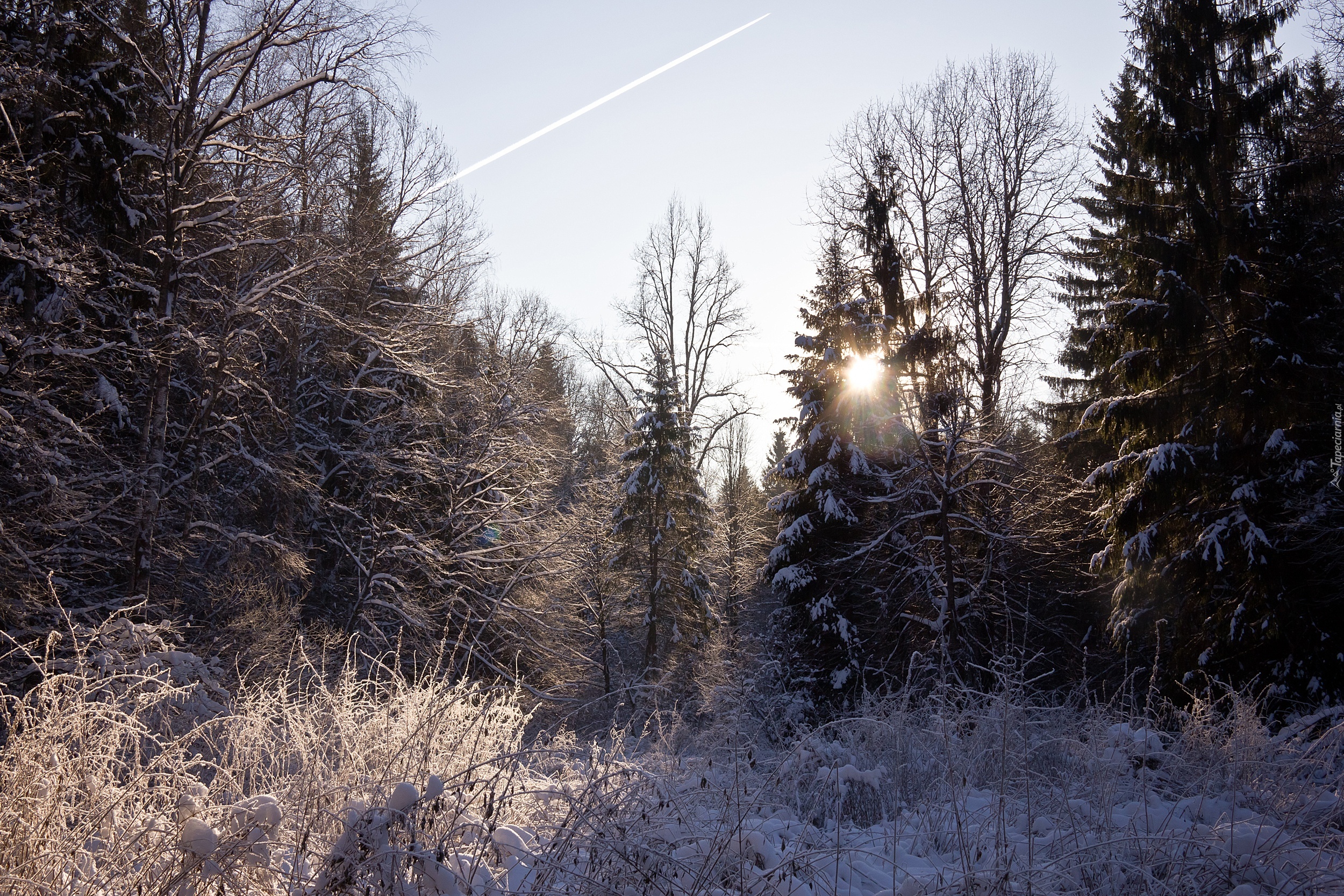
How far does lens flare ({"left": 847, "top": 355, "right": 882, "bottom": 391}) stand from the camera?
16250 mm

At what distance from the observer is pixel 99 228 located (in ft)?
35.0

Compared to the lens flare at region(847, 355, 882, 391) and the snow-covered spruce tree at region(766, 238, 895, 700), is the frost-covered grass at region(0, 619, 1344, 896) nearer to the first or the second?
the snow-covered spruce tree at region(766, 238, 895, 700)

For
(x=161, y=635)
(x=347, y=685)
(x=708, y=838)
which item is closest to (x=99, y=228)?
(x=161, y=635)

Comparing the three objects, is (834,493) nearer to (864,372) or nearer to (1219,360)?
(864,372)

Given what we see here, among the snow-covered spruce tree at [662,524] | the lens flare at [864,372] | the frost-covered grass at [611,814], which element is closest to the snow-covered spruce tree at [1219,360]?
the lens flare at [864,372]

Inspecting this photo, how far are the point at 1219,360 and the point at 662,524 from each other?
13.7 m

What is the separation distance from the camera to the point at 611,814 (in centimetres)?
305

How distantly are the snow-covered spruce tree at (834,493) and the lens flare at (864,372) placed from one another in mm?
31

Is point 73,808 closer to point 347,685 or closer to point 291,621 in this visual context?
point 347,685

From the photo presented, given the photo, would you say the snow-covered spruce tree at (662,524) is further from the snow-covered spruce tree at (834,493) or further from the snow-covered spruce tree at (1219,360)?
the snow-covered spruce tree at (1219,360)

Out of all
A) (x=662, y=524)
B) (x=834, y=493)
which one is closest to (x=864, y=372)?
(x=834, y=493)

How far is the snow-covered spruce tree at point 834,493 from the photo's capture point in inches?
635

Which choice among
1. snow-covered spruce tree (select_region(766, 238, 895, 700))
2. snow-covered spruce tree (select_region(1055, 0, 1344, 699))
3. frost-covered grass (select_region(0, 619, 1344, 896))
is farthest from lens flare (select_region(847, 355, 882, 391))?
frost-covered grass (select_region(0, 619, 1344, 896))

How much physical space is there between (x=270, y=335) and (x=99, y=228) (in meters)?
4.67
